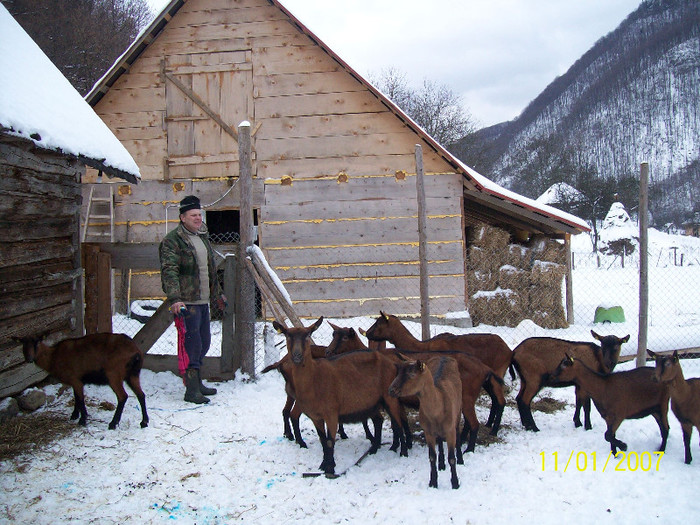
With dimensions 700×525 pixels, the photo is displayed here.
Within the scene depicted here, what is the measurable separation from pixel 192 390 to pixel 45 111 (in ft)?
11.3

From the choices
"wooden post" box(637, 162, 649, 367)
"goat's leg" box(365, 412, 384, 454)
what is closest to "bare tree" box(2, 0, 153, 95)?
"goat's leg" box(365, 412, 384, 454)

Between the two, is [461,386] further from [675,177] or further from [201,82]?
[675,177]

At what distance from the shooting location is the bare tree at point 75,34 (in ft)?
62.3

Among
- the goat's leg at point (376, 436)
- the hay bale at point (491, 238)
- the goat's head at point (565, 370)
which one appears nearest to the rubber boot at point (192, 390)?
the goat's leg at point (376, 436)

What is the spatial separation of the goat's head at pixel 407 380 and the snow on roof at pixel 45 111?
13.2 ft

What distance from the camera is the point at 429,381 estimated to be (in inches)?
161

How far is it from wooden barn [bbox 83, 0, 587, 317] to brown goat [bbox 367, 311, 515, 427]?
4720mm

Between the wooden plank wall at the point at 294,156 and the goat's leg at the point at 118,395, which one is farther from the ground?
the wooden plank wall at the point at 294,156

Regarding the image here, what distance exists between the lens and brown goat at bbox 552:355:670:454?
4543 millimetres

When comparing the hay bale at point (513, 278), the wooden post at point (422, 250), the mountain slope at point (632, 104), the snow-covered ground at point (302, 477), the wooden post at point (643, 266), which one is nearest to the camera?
the snow-covered ground at point (302, 477)

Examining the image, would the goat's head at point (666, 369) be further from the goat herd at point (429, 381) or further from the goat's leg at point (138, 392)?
the goat's leg at point (138, 392)

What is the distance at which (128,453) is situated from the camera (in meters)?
4.56

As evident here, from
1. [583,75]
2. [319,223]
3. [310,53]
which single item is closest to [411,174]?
[319,223]

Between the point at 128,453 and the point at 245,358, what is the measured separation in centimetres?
225
